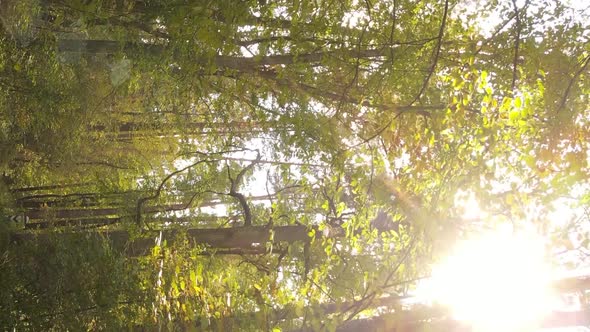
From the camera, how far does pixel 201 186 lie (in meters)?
9.23

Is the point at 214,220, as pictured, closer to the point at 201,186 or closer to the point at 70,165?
the point at 201,186

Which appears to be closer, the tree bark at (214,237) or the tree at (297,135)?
the tree at (297,135)

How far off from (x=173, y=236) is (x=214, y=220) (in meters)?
3.34

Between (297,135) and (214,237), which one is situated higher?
(297,135)

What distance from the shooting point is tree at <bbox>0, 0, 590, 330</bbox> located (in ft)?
14.8

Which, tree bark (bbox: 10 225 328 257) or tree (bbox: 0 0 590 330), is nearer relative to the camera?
tree (bbox: 0 0 590 330)

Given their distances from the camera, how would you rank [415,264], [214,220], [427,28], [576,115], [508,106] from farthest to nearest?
[214,220], [427,28], [415,264], [576,115], [508,106]

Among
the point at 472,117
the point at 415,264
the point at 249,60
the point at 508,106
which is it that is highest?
the point at 249,60

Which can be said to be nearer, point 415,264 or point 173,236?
point 415,264

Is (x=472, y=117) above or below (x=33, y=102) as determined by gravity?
below

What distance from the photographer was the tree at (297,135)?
14.8 feet

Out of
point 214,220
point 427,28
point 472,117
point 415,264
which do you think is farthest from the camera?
point 214,220

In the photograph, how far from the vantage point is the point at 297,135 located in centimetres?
625

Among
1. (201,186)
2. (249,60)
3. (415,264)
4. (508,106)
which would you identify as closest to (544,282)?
(415,264)
